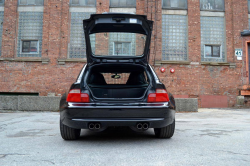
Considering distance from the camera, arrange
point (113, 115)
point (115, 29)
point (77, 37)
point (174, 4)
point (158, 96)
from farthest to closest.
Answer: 1. point (174, 4)
2. point (77, 37)
3. point (115, 29)
4. point (158, 96)
5. point (113, 115)

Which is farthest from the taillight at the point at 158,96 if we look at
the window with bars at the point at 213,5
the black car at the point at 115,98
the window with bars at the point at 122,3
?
the window with bars at the point at 213,5

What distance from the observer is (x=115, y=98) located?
3.68 m

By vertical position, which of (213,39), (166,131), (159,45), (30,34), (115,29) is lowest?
(166,131)

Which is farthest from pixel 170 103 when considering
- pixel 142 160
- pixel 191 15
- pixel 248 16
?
pixel 248 16

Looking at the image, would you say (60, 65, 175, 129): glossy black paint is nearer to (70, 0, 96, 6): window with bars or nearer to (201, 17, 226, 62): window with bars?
(201, 17, 226, 62): window with bars

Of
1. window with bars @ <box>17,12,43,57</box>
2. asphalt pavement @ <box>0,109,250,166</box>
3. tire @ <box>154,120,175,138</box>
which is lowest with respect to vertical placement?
asphalt pavement @ <box>0,109,250,166</box>

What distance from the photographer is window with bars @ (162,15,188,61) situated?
46.6 feet

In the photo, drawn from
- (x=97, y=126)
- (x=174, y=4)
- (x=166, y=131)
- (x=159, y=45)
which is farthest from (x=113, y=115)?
(x=174, y=4)

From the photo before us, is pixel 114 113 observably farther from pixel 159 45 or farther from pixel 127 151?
pixel 159 45

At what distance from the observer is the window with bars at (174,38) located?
1421 cm

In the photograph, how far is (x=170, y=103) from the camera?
376cm

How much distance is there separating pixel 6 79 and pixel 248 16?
52.6 ft

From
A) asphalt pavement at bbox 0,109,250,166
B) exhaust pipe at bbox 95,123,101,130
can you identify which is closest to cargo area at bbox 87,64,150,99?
exhaust pipe at bbox 95,123,101,130

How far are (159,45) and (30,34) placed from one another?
8279 millimetres
